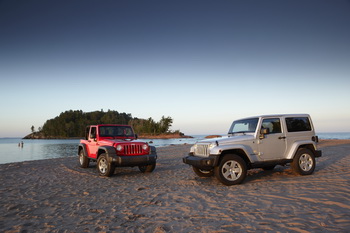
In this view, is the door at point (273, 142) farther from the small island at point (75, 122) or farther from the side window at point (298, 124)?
the small island at point (75, 122)

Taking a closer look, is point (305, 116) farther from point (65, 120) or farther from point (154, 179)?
point (65, 120)

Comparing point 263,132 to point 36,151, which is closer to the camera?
point 263,132

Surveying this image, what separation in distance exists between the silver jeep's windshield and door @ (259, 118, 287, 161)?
285mm

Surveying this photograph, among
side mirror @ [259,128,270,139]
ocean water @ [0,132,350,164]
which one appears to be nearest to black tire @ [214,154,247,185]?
side mirror @ [259,128,270,139]

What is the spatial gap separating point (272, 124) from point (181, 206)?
4.38 metres

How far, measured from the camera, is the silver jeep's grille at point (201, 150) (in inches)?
281

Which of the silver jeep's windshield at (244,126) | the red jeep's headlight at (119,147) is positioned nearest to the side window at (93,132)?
the red jeep's headlight at (119,147)

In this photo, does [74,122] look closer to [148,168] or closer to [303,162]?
[148,168]

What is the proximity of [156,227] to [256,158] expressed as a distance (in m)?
4.39

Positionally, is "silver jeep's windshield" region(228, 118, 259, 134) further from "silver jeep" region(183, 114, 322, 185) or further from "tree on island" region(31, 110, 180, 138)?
"tree on island" region(31, 110, 180, 138)

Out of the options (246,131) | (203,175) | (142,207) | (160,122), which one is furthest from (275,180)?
(160,122)

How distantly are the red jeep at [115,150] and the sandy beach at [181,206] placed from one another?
97 centimetres

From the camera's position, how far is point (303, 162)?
8.10m

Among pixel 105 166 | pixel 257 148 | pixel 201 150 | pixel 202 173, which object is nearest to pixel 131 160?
pixel 105 166
